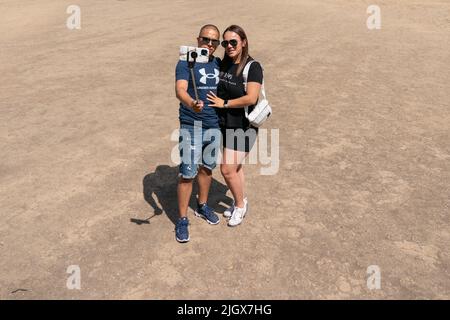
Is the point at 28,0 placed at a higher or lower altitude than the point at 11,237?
higher

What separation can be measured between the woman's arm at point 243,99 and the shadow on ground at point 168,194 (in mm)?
1552

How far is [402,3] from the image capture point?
733 inches

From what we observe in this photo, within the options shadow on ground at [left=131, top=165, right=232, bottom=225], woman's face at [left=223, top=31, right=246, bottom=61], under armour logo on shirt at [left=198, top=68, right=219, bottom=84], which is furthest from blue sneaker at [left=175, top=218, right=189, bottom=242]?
woman's face at [left=223, top=31, right=246, bottom=61]

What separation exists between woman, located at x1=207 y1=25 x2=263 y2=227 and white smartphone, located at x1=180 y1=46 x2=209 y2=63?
0.20m

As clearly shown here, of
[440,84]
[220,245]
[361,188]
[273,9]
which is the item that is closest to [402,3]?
[273,9]

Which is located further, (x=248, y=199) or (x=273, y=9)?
(x=273, y=9)

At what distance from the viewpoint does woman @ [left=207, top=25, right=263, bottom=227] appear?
3.84 m

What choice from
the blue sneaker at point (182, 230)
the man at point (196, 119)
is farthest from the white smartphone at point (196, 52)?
the blue sneaker at point (182, 230)

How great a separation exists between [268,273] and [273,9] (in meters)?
15.2

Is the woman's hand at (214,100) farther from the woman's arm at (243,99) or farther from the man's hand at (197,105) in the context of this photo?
the man's hand at (197,105)

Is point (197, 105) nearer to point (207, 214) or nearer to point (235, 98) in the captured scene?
point (235, 98)
